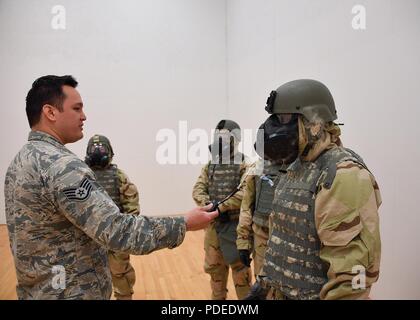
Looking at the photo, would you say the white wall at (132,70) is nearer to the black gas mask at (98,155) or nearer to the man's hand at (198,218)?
the black gas mask at (98,155)

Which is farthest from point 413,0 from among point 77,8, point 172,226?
point 77,8

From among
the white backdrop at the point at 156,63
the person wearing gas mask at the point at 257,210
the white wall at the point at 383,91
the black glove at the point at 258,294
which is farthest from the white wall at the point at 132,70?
the black glove at the point at 258,294

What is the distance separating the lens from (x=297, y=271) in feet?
4.25

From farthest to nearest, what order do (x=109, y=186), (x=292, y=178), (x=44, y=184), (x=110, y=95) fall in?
(x=110, y=95) < (x=109, y=186) < (x=292, y=178) < (x=44, y=184)

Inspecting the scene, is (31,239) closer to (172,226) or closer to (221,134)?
(172,226)

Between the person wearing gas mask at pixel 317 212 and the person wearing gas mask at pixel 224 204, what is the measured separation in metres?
1.28

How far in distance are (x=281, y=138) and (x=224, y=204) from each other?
147cm

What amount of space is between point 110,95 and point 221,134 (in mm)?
3692

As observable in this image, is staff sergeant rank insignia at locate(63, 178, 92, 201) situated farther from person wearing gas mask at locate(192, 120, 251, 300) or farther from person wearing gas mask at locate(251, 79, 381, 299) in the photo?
person wearing gas mask at locate(192, 120, 251, 300)

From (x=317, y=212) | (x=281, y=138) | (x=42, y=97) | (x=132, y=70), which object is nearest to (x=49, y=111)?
(x=42, y=97)

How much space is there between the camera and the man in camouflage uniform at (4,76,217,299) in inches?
48.2

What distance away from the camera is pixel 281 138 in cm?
140

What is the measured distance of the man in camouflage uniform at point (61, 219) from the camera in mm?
1224

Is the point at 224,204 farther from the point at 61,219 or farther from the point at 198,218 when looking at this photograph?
the point at 61,219
